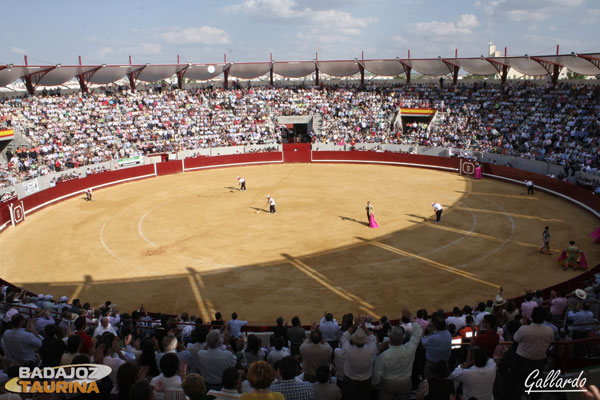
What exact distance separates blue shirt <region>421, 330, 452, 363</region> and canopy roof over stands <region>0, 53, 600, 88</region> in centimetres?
3925

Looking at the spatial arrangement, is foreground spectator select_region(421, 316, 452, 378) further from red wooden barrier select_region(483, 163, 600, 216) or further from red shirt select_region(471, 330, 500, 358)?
red wooden barrier select_region(483, 163, 600, 216)

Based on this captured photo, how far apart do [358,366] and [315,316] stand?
9.16 m

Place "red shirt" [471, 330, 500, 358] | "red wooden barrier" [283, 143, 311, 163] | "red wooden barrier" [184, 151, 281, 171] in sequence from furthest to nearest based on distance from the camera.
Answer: "red wooden barrier" [283, 143, 311, 163]
"red wooden barrier" [184, 151, 281, 171]
"red shirt" [471, 330, 500, 358]

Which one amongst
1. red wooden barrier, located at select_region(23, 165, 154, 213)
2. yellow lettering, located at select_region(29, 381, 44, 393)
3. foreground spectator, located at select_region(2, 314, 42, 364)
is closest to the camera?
yellow lettering, located at select_region(29, 381, 44, 393)

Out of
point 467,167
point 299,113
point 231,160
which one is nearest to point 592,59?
point 467,167

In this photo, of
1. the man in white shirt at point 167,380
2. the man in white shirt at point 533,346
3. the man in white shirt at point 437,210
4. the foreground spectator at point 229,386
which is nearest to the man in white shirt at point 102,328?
the man in white shirt at point 167,380

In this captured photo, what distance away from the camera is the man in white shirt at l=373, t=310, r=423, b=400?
23.1 ft

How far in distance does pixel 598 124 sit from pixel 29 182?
42168 millimetres

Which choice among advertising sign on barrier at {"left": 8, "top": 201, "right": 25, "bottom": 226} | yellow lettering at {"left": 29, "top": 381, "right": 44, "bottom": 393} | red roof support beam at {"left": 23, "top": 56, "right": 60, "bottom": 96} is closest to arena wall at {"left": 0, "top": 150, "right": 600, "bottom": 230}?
advertising sign on barrier at {"left": 8, "top": 201, "right": 25, "bottom": 226}

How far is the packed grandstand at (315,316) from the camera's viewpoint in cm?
692

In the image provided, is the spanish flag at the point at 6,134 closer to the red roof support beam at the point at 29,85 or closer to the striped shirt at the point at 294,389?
the red roof support beam at the point at 29,85

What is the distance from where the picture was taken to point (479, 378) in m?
6.60

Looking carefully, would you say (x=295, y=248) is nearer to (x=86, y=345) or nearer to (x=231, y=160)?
(x=86, y=345)

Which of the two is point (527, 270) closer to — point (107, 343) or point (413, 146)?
point (107, 343)
